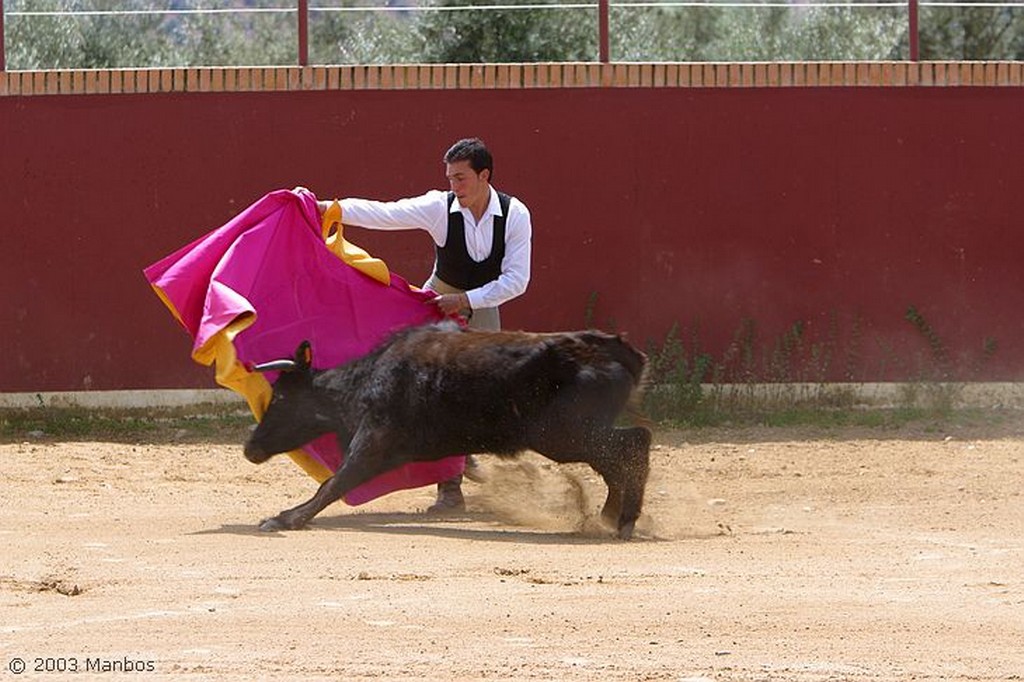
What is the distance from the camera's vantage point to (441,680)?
17.9 ft

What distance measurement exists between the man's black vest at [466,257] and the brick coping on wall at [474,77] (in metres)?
3.22

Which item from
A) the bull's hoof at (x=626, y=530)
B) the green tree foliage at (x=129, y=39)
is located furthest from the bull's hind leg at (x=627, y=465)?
the green tree foliage at (x=129, y=39)

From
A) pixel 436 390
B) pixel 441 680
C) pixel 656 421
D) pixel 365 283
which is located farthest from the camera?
pixel 656 421

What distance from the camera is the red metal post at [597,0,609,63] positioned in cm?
1206

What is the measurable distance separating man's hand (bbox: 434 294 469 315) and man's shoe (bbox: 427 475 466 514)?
32.6 inches

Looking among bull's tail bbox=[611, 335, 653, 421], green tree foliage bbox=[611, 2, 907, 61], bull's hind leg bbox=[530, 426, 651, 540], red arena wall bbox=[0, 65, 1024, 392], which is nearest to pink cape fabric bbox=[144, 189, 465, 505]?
bull's hind leg bbox=[530, 426, 651, 540]

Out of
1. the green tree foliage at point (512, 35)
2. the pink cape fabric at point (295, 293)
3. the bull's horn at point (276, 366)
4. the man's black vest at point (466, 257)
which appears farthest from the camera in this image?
the green tree foliage at point (512, 35)

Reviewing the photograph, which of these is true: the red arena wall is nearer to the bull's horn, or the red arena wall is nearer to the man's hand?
the man's hand

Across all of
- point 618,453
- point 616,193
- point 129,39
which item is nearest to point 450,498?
point 618,453

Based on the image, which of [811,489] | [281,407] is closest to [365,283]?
[281,407]

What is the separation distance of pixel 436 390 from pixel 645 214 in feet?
13.9

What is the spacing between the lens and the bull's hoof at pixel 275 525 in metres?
8.20

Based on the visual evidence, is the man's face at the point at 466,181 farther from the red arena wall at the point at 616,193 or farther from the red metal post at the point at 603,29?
the red metal post at the point at 603,29

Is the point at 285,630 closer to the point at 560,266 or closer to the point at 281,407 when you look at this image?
the point at 281,407
